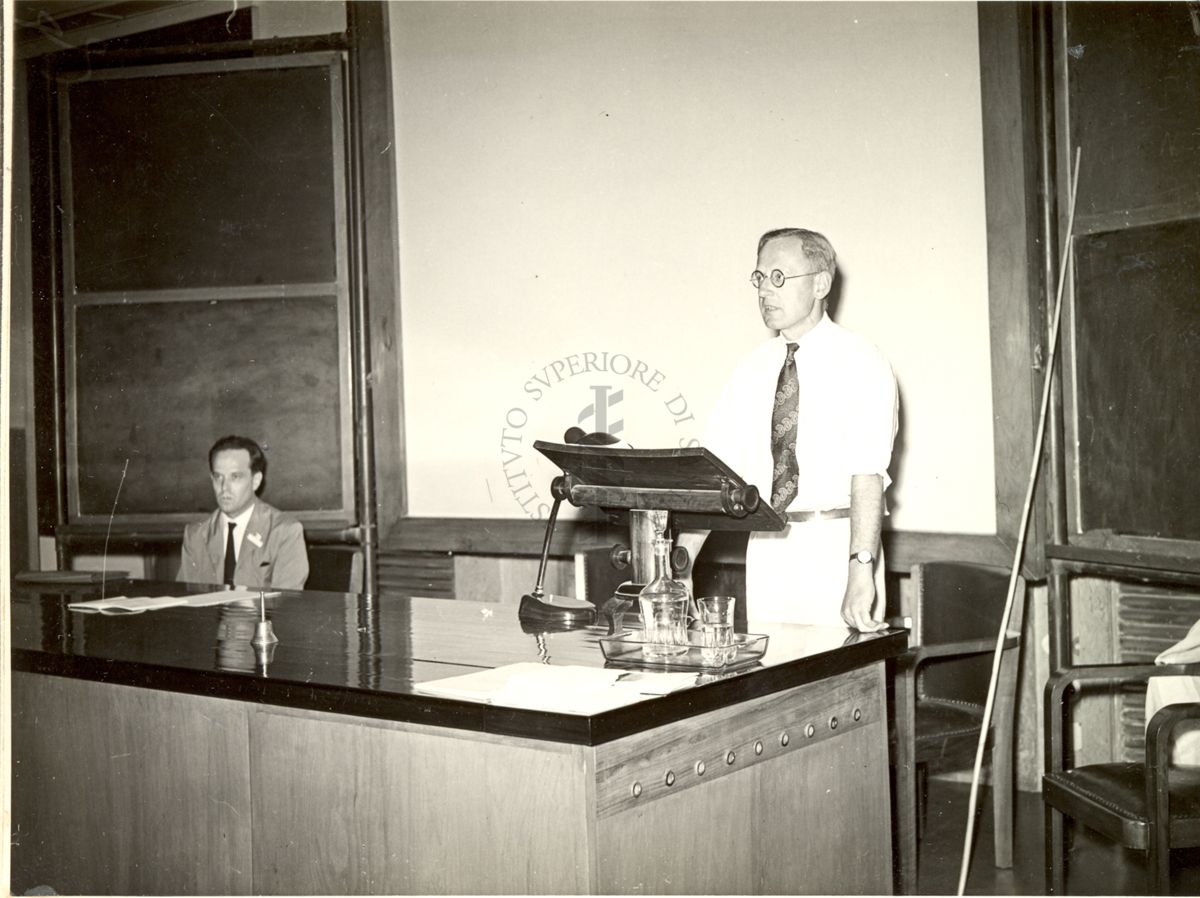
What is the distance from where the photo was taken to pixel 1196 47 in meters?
3.35

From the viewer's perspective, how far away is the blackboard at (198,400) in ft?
16.6

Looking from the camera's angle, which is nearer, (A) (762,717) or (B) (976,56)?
(A) (762,717)

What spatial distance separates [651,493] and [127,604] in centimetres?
180

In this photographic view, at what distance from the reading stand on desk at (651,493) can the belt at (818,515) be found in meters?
0.80

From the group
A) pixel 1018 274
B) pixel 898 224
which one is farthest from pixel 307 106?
pixel 1018 274

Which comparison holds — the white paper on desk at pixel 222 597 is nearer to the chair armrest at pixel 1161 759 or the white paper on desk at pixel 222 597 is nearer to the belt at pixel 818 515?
the belt at pixel 818 515

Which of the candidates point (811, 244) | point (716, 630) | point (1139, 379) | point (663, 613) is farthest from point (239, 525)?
point (1139, 379)

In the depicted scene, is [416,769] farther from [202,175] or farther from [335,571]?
[202,175]

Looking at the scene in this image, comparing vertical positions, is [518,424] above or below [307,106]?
below

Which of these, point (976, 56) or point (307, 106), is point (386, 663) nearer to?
point (976, 56)

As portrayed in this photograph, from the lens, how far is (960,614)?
382cm

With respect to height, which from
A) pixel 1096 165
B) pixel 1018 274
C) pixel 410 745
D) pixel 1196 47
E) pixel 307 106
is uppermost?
pixel 307 106

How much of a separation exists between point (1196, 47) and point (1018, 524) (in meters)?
1.55

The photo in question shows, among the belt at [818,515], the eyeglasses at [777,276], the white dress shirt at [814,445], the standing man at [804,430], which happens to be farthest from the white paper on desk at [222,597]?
the eyeglasses at [777,276]
